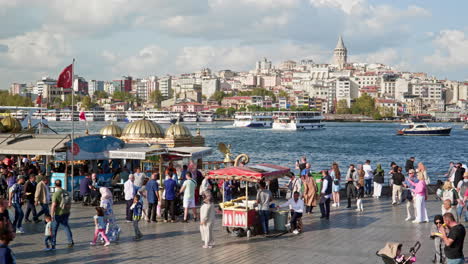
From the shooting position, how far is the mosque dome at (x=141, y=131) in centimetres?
2461

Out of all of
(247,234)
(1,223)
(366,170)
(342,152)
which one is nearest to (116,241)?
(247,234)

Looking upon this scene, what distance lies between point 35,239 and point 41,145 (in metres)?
5.93

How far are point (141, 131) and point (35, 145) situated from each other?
814cm

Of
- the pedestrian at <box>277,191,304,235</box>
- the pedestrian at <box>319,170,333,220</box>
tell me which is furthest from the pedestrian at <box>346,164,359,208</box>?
the pedestrian at <box>277,191,304,235</box>

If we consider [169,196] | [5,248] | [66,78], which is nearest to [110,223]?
[169,196]

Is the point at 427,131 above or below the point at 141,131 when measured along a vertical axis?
below

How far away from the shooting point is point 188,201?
12969 mm

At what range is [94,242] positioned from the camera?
1071cm

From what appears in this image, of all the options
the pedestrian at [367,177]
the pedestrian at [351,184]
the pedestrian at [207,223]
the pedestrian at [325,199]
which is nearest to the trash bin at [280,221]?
the pedestrian at [325,199]

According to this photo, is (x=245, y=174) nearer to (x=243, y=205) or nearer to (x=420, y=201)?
(x=243, y=205)

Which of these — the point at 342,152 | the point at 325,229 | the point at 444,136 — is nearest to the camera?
the point at 325,229

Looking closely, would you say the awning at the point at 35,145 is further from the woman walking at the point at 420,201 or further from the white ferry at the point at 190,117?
the white ferry at the point at 190,117

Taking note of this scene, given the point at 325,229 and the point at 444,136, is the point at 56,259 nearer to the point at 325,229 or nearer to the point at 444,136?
the point at 325,229

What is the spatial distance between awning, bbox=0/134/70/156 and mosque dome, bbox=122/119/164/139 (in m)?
6.98
